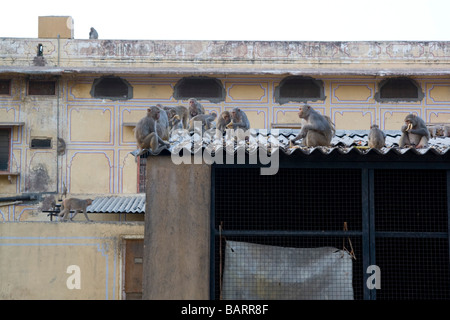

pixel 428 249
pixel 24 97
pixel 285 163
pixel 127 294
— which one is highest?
pixel 24 97

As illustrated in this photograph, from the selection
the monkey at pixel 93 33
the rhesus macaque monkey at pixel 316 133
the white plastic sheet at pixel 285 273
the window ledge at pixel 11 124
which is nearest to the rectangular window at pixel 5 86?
the window ledge at pixel 11 124

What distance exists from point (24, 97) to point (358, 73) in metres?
9.88

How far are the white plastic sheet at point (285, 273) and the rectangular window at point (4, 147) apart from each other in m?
13.5

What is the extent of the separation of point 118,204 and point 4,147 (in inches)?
171

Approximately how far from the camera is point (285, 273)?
9227mm

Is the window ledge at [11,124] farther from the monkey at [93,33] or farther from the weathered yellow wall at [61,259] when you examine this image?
the weathered yellow wall at [61,259]

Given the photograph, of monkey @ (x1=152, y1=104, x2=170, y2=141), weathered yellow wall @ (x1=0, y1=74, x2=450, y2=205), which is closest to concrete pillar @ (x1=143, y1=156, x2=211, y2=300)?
monkey @ (x1=152, y1=104, x2=170, y2=141)

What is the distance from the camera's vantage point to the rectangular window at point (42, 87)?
21.0 meters

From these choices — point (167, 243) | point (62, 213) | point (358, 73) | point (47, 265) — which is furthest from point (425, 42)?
point (167, 243)

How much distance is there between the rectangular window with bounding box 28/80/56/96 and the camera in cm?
2098

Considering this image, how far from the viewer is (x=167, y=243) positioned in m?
8.50

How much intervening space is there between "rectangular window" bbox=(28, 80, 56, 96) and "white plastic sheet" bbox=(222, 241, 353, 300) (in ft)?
43.7
